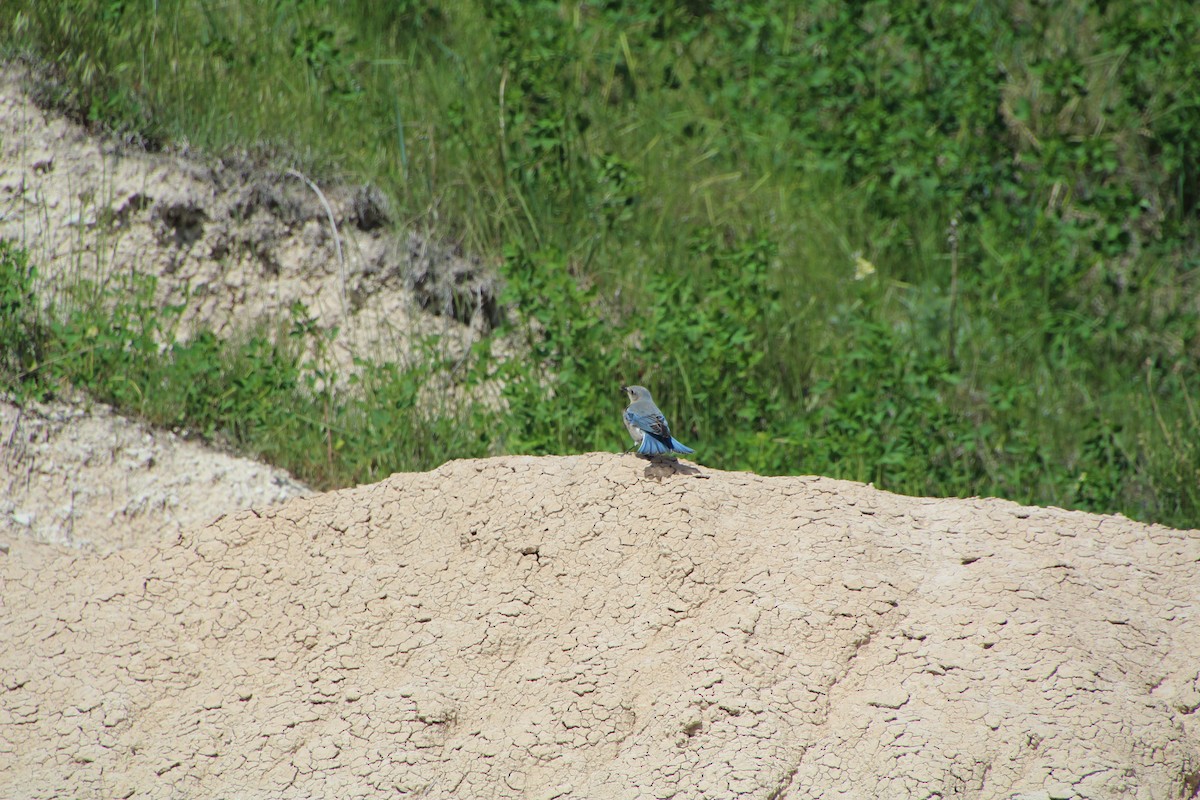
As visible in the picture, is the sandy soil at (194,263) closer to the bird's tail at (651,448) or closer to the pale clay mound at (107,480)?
the pale clay mound at (107,480)

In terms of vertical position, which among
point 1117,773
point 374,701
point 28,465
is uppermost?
point 1117,773

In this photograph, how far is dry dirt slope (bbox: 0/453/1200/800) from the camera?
2.74m

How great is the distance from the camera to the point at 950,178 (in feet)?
21.0

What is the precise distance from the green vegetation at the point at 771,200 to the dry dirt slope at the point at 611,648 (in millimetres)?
1291

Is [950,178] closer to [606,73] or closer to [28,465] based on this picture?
[606,73]

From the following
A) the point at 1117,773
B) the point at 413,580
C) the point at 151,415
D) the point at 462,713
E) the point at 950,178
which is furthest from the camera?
the point at 950,178

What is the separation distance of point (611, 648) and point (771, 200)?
380cm

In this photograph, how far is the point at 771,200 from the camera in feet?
20.7

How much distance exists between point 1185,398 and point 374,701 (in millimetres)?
4470

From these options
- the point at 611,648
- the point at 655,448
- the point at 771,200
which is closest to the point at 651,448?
the point at 655,448

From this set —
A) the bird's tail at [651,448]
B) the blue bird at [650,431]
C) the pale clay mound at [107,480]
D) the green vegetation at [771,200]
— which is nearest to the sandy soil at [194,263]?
the pale clay mound at [107,480]

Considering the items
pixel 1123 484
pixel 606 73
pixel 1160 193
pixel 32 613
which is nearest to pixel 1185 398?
pixel 1123 484

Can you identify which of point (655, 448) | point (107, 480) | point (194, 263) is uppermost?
point (655, 448)

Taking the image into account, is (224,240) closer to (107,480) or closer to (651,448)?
(107,480)
